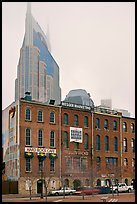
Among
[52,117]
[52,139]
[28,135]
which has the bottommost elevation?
[52,139]

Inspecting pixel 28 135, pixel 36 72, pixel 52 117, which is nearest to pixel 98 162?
pixel 52 117

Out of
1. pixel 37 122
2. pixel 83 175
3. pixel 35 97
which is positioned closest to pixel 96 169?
pixel 83 175

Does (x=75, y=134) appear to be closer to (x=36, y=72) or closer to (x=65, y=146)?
(x=65, y=146)

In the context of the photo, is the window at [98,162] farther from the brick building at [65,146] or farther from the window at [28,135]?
the window at [28,135]

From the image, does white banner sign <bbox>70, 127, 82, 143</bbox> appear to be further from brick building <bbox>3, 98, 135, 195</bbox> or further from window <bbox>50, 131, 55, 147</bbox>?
window <bbox>50, 131, 55, 147</bbox>

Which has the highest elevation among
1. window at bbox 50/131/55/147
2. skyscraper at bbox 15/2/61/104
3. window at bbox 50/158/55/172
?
skyscraper at bbox 15/2/61/104

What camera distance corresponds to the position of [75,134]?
58.8 metres

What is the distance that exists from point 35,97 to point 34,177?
7845 cm

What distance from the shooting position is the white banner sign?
58312 millimetres

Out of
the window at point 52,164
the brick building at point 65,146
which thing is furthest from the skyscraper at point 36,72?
the window at point 52,164

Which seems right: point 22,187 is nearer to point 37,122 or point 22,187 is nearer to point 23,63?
point 37,122

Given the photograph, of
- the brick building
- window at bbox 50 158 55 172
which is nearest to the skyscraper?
the brick building

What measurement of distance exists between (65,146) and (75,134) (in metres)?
2.42

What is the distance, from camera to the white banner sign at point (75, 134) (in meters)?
58.3
